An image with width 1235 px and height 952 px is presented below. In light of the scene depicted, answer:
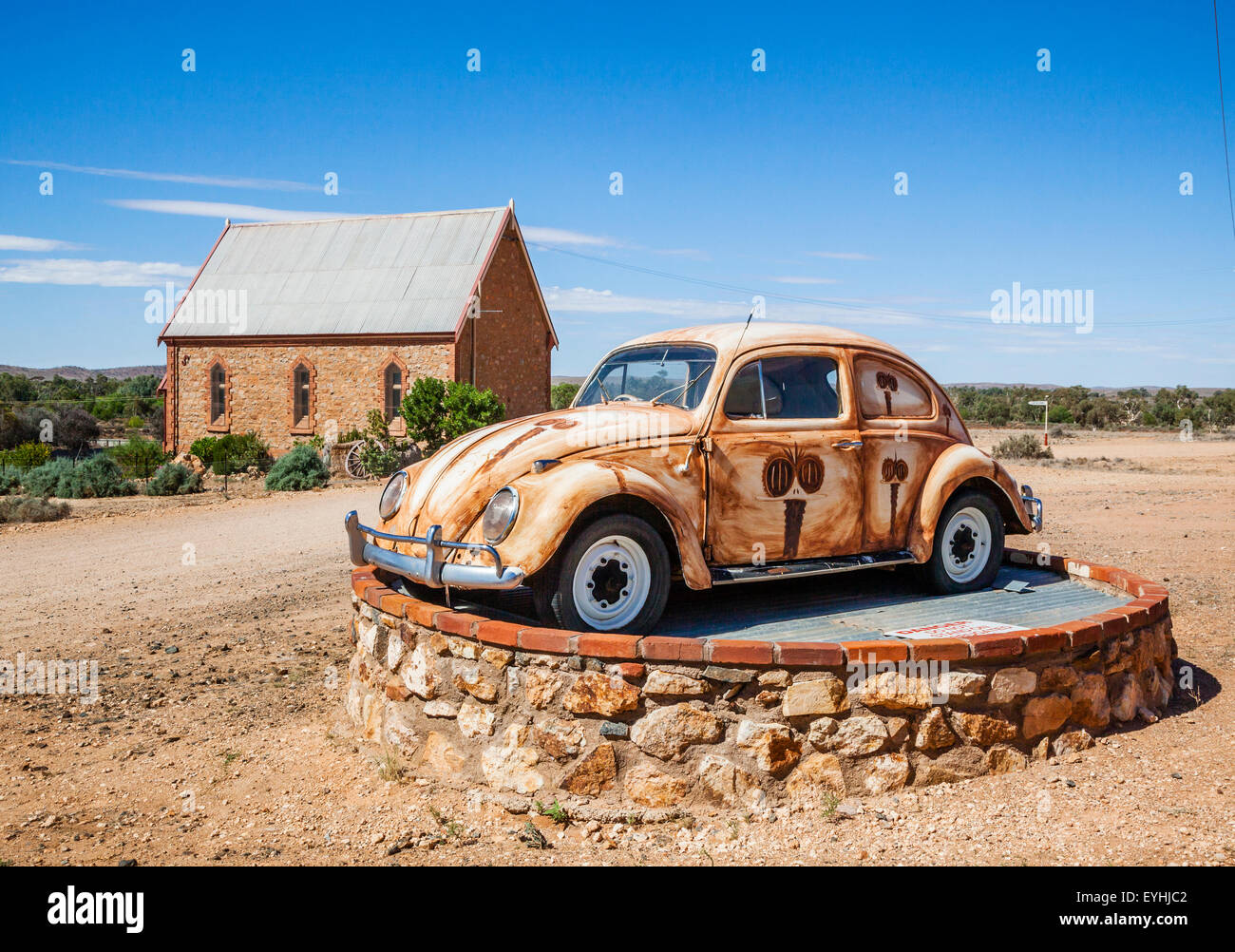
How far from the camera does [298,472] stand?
860 inches

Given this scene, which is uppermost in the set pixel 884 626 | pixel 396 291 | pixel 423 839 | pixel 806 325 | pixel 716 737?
pixel 396 291

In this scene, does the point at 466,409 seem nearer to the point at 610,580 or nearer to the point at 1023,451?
the point at 1023,451

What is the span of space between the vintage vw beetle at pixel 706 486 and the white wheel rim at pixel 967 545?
0.04ft

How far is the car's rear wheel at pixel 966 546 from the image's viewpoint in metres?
6.54

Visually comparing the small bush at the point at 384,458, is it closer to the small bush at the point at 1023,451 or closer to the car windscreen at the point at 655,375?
the car windscreen at the point at 655,375

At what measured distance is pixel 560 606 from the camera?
16.6 ft

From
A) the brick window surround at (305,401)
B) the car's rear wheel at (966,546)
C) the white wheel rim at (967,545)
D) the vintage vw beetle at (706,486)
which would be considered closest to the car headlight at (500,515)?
the vintage vw beetle at (706,486)

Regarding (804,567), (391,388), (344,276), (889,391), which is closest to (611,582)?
(804,567)

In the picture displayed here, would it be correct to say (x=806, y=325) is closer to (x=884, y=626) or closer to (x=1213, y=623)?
(x=884, y=626)

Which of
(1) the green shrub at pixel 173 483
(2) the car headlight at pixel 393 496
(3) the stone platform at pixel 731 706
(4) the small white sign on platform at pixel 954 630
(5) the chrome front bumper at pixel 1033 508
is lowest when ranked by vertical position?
(3) the stone platform at pixel 731 706

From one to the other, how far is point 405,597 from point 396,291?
1007 inches

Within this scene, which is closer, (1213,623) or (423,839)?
(423,839)

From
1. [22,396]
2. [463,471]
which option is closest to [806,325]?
[463,471]

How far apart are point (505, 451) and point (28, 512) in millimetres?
13880
